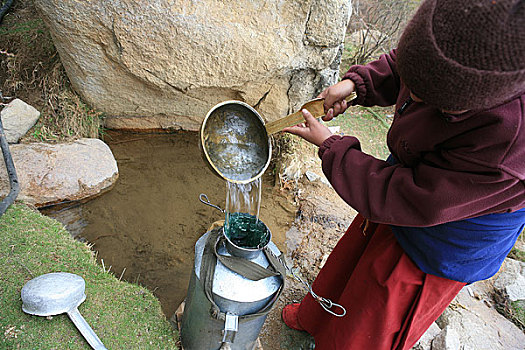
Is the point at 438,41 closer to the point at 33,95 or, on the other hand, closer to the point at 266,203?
the point at 266,203

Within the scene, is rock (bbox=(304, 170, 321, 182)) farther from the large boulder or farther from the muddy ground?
the large boulder

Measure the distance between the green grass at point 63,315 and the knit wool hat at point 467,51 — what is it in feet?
6.20

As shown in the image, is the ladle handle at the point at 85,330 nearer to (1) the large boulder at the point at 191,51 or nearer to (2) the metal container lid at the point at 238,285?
(2) the metal container lid at the point at 238,285

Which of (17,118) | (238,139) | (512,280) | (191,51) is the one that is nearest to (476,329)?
(512,280)

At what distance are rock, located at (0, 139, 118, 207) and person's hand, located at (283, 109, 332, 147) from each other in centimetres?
229

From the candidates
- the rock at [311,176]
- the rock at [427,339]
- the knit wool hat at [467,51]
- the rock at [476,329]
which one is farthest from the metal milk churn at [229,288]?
the rock at [311,176]

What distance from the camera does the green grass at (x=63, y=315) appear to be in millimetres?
1607

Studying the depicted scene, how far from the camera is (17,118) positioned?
9.90 ft

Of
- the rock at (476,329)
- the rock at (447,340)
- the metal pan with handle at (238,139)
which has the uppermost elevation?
the metal pan with handle at (238,139)

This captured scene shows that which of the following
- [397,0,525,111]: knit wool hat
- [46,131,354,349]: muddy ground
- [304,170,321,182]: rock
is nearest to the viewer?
[397,0,525,111]: knit wool hat

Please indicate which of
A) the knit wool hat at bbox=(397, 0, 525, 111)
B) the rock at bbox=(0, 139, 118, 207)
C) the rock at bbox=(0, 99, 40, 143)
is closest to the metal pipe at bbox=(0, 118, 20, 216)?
the rock at bbox=(0, 139, 118, 207)

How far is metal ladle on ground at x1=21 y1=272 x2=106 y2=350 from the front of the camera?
5.12 feet

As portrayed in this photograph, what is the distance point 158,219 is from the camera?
3049 millimetres

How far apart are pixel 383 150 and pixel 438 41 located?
159 inches
